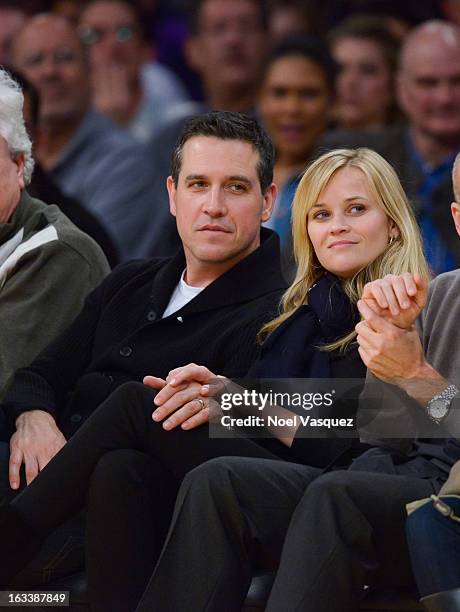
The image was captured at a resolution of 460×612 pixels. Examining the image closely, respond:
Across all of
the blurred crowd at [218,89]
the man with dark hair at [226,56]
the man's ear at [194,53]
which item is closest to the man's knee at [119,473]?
the blurred crowd at [218,89]

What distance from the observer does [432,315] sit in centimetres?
322

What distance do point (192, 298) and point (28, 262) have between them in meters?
0.50

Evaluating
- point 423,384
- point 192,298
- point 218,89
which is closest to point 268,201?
point 192,298

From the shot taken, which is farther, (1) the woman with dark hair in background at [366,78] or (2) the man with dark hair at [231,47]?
(2) the man with dark hair at [231,47]

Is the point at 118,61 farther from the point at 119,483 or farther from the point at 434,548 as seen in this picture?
the point at 434,548

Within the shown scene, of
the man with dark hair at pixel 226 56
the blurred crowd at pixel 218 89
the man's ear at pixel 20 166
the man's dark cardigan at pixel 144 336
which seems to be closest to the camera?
the man's dark cardigan at pixel 144 336

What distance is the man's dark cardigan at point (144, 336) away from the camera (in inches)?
131

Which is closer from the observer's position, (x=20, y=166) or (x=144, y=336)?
(x=144, y=336)

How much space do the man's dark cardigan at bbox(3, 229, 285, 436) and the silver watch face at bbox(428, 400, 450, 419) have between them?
53 centimetres

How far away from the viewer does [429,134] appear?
5.41m

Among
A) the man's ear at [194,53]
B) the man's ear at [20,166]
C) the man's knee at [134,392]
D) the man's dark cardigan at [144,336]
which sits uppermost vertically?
the man's ear at [194,53]

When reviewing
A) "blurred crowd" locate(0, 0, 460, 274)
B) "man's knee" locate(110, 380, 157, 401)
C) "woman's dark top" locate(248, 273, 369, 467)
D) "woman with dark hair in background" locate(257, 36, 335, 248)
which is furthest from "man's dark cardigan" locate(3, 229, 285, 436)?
"woman with dark hair in background" locate(257, 36, 335, 248)

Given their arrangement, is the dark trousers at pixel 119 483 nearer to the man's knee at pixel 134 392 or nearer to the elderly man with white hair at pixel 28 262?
the man's knee at pixel 134 392

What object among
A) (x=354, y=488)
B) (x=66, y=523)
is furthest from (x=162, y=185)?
(x=354, y=488)
